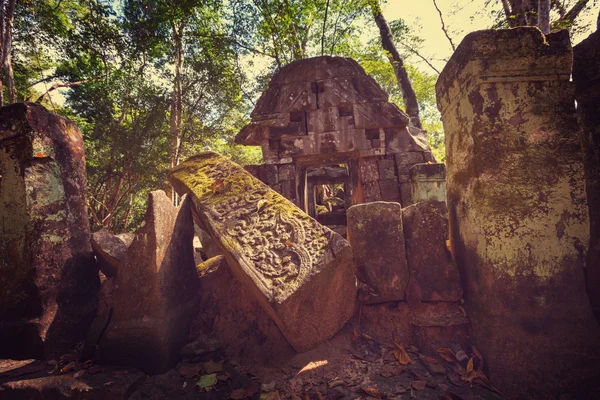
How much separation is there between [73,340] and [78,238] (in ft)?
2.70

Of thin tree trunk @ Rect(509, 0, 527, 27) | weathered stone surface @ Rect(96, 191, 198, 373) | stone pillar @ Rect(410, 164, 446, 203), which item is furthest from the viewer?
thin tree trunk @ Rect(509, 0, 527, 27)

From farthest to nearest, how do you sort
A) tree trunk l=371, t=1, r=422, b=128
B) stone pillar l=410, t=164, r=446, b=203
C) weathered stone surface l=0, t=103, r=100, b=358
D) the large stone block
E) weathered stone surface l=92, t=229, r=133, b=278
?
tree trunk l=371, t=1, r=422, b=128 < stone pillar l=410, t=164, r=446, b=203 < weathered stone surface l=92, t=229, r=133, b=278 < weathered stone surface l=0, t=103, r=100, b=358 < the large stone block

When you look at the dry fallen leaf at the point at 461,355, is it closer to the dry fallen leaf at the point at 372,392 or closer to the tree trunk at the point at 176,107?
the dry fallen leaf at the point at 372,392

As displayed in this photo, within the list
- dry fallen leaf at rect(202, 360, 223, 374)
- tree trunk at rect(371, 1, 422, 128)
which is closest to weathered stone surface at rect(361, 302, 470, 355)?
dry fallen leaf at rect(202, 360, 223, 374)

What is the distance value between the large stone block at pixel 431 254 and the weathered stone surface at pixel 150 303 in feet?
5.76

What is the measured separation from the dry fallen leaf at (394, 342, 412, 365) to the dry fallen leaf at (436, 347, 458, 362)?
0.22 m

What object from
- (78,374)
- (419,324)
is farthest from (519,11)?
(78,374)

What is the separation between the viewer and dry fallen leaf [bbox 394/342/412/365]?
6.11 feet

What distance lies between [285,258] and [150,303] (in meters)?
0.99

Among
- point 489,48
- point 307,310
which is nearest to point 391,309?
point 307,310

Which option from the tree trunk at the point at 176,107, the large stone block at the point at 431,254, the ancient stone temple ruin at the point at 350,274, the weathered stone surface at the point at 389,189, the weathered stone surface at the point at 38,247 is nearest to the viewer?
the ancient stone temple ruin at the point at 350,274

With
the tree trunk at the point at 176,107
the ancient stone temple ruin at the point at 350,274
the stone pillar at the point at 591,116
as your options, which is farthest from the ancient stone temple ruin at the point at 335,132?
the tree trunk at the point at 176,107

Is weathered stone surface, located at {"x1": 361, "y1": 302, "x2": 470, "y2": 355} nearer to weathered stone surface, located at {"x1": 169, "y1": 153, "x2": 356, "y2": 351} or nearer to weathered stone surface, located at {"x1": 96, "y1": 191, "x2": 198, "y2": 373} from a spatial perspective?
weathered stone surface, located at {"x1": 169, "y1": 153, "x2": 356, "y2": 351}

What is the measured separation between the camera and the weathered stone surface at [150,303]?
6.33 feet
